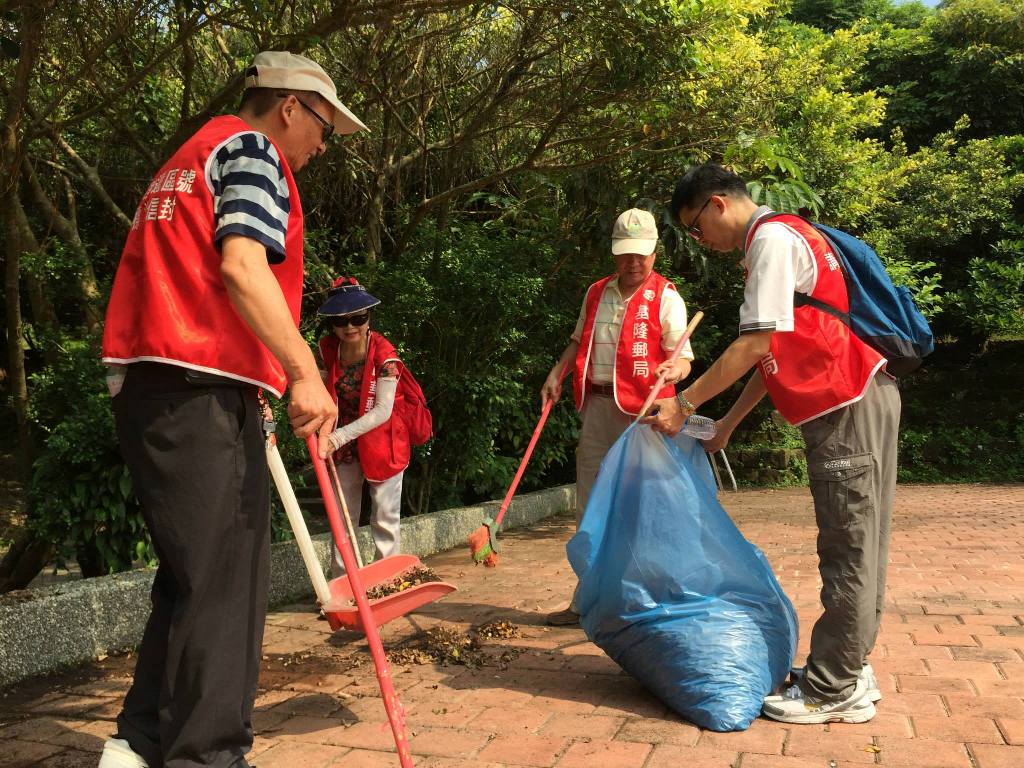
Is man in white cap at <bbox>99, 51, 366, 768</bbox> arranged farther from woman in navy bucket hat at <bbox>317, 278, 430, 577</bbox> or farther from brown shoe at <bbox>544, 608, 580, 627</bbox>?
brown shoe at <bbox>544, 608, 580, 627</bbox>

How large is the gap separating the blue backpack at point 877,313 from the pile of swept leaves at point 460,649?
1.94 meters

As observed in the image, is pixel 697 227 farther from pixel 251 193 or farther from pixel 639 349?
pixel 251 193

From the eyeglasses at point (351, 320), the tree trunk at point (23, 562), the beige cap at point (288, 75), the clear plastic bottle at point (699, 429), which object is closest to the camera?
the beige cap at point (288, 75)

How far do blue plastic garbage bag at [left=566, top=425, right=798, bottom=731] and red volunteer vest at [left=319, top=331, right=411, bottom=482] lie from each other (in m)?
1.55

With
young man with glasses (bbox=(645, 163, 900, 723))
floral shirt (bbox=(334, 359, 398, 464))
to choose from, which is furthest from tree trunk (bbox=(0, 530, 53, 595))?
young man with glasses (bbox=(645, 163, 900, 723))

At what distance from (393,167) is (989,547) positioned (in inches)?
232

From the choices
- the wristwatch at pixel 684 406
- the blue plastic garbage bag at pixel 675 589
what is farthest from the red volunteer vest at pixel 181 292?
the wristwatch at pixel 684 406

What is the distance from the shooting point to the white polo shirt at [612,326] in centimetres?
447

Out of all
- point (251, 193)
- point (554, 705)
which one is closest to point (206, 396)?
point (251, 193)

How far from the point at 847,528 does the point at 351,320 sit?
2.59 m

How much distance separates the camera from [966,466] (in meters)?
13.9

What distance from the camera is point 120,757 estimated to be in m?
2.37

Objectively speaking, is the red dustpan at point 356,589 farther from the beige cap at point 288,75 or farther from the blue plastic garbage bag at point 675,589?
the beige cap at point 288,75

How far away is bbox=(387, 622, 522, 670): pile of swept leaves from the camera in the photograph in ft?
13.1
